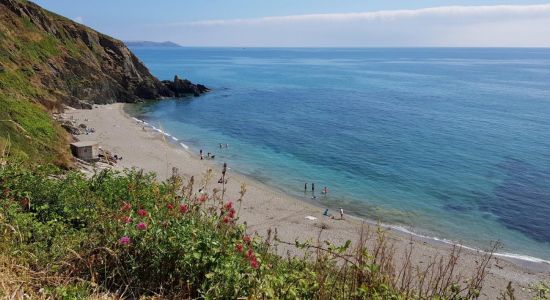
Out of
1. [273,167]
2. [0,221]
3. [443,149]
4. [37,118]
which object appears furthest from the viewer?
[443,149]

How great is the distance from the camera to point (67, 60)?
201ft

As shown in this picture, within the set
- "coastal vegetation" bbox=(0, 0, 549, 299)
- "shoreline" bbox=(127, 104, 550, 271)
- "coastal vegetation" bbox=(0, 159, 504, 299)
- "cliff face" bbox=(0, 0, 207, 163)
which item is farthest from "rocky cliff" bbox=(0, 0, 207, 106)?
"coastal vegetation" bbox=(0, 159, 504, 299)

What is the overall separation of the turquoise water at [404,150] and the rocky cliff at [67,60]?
259 inches

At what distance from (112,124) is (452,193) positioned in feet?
125

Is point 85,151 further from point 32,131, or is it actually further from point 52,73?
point 52,73

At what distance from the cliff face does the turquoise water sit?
22.2 ft

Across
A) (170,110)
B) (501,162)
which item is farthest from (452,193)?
(170,110)

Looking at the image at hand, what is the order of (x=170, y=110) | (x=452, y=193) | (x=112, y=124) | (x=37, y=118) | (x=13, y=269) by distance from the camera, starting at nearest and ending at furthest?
1. (x=13, y=269)
2. (x=37, y=118)
3. (x=452, y=193)
4. (x=112, y=124)
5. (x=170, y=110)

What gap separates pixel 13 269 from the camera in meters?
5.32

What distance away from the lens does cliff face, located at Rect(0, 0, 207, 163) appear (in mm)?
30578

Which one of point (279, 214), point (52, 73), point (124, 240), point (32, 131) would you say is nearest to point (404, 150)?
point (279, 214)

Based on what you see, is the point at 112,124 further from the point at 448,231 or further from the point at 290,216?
the point at 448,231

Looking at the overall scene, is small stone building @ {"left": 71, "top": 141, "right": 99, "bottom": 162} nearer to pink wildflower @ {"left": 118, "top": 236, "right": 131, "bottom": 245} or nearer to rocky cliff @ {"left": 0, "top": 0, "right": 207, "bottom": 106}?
rocky cliff @ {"left": 0, "top": 0, "right": 207, "bottom": 106}

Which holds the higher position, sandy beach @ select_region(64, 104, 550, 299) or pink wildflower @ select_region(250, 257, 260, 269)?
pink wildflower @ select_region(250, 257, 260, 269)
